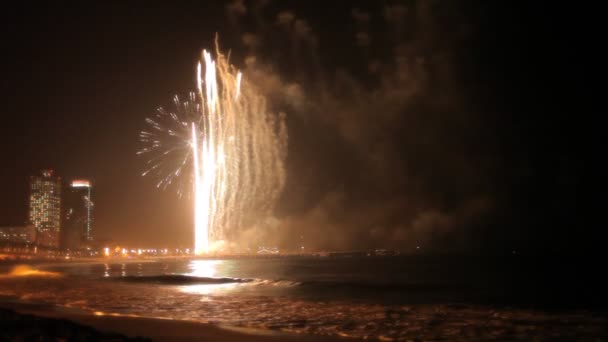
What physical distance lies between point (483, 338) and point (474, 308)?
848cm

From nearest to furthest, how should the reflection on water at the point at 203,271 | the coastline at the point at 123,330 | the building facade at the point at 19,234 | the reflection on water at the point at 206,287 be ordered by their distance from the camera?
the coastline at the point at 123,330 → the reflection on water at the point at 206,287 → the reflection on water at the point at 203,271 → the building facade at the point at 19,234

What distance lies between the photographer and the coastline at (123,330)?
12.0 m

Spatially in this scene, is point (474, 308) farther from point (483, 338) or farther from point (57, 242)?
point (57, 242)

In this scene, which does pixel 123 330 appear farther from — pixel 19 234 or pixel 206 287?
pixel 19 234

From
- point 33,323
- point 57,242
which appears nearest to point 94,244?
point 57,242

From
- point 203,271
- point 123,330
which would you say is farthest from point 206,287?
point 203,271

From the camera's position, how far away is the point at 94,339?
11422mm

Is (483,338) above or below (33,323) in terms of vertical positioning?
below

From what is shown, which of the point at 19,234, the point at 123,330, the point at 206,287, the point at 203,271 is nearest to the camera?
the point at 123,330

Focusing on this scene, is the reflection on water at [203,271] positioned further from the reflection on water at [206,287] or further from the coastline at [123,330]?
the coastline at [123,330]

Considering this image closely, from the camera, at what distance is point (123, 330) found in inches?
577

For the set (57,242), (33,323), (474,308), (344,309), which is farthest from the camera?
(57,242)

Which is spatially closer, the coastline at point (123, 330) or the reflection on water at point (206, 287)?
the coastline at point (123, 330)

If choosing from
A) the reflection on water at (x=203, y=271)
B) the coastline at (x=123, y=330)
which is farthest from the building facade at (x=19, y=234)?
the coastline at (x=123, y=330)
